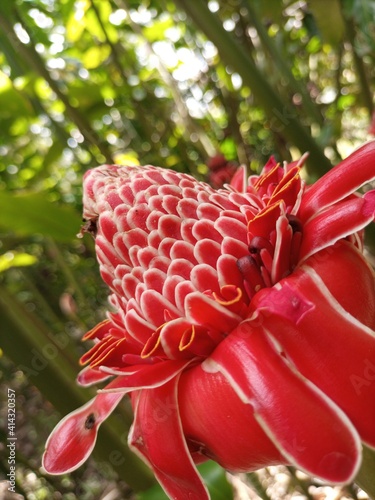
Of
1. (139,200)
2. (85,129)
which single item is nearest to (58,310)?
(85,129)

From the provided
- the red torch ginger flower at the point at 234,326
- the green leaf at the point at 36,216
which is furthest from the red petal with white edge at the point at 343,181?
the green leaf at the point at 36,216

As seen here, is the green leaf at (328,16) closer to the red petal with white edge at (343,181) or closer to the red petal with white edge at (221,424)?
the red petal with white edge at (343,181)

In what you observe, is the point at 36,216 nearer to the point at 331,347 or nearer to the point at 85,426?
the point at 85,426

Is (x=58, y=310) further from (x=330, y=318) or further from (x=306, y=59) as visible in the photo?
(x=330, y=318)

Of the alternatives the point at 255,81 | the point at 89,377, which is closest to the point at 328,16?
the point at 255,81

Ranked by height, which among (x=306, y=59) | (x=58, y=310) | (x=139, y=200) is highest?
(x=139, y=200)

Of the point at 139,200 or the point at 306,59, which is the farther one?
the point at 306,59

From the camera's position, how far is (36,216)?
626 millimetres

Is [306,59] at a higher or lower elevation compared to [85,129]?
lower

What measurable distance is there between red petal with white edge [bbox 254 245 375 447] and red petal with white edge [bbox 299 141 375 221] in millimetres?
71

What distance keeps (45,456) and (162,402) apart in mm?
112

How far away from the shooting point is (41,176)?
4.27 ft

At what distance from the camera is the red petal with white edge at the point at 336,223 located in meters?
0.31

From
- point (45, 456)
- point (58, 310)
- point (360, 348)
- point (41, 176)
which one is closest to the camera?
point (360, 348)
